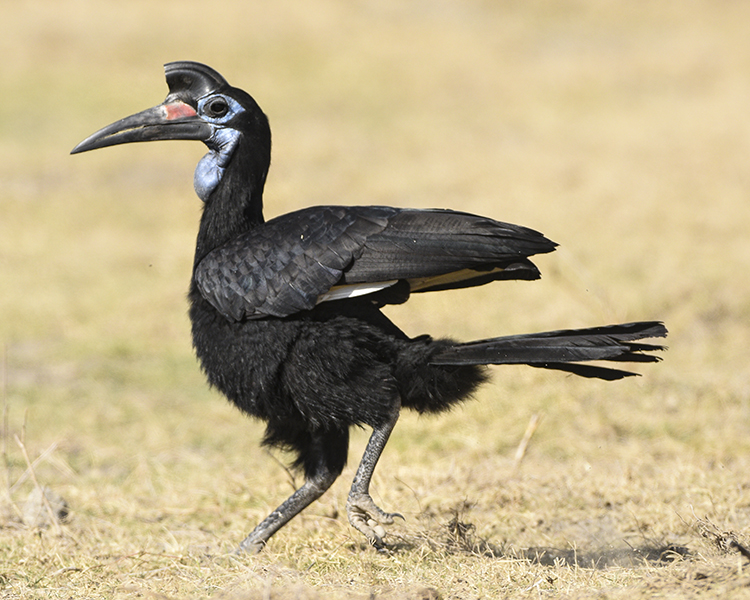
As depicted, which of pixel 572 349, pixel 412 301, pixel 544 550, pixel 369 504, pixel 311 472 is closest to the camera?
pixel 572 349

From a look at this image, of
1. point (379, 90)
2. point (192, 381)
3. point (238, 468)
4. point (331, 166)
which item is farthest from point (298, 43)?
point (238, 468)

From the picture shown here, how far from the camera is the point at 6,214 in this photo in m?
11.5

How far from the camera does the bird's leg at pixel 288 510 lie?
3.75 meters

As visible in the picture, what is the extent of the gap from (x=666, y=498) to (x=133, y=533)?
2.43 m

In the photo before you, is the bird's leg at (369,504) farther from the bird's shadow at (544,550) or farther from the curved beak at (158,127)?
the curved beak at (158,127)

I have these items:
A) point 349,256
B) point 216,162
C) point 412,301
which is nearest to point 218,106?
point 216,162

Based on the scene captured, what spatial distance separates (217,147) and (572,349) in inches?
66.8

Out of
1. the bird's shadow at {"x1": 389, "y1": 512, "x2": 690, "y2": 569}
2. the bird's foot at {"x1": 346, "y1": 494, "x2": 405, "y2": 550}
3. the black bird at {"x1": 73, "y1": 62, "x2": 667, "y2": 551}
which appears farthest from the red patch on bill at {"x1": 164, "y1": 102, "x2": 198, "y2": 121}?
the bird's shadow at {"x1": 389, "y1": 512, "x2": 690, "y2": 569}

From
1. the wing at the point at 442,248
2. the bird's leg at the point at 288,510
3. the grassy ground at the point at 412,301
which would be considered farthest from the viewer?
the bird's leg at the point at 288,510

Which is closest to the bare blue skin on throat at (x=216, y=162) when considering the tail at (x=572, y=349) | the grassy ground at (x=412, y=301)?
the tail at (x=572, y=349)

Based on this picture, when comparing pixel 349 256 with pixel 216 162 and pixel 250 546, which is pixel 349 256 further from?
pixel 250 546

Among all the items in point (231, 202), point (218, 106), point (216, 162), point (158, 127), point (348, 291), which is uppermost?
point (218, 106)

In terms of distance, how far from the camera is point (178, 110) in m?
3.93

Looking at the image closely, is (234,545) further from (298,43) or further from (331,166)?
(298,43)
